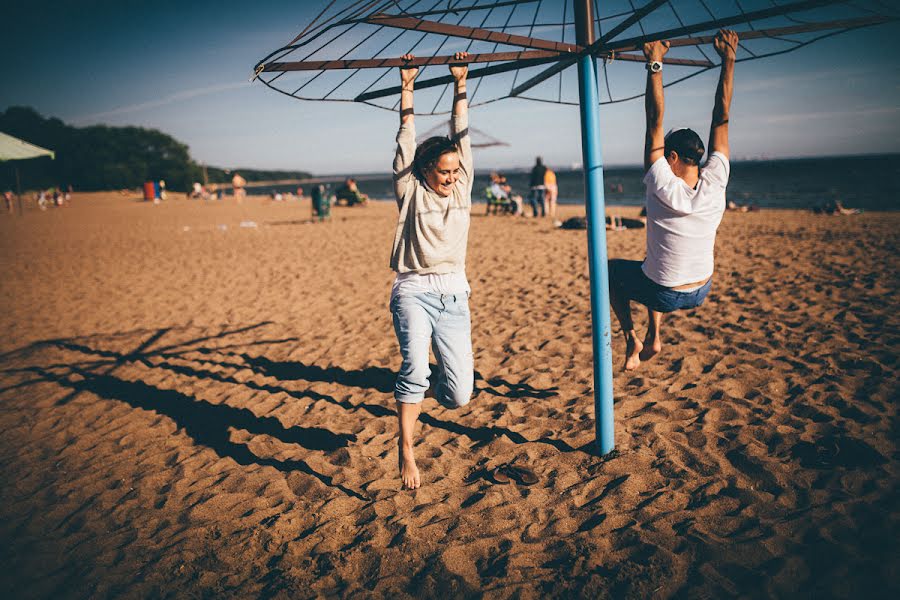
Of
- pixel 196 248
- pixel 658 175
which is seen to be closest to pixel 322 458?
pixel 658 175

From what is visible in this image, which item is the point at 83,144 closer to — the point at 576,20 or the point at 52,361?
the point at 52,361

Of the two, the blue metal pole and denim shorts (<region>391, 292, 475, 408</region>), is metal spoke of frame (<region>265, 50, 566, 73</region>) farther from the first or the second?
denim shorts (<region>391, 292, 475, 408</region>)

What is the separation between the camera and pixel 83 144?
71.2m

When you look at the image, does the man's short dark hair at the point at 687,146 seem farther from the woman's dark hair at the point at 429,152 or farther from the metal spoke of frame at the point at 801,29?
the woman's dark hair at the point at 429,152

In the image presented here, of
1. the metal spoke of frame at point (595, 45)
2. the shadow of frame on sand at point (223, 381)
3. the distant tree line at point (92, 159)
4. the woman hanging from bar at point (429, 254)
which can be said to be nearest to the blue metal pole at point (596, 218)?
the metal spoke of frame at point (595, 45)

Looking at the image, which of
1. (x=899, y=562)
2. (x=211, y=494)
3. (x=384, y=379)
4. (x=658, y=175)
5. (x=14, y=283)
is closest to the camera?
(x=899, y=562)

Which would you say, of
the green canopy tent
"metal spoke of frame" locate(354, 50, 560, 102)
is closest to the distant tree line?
the green canopy tent

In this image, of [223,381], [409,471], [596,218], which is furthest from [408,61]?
[223,381]

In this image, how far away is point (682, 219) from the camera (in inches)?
115

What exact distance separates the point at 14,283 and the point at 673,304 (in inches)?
513

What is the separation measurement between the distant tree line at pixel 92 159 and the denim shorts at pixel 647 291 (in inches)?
2564

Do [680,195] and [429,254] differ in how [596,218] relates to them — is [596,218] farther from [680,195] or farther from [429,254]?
[429,254]

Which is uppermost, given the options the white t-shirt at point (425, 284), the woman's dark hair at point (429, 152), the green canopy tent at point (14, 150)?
the green canopy tent at point (14, 150)

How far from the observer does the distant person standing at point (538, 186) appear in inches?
665
